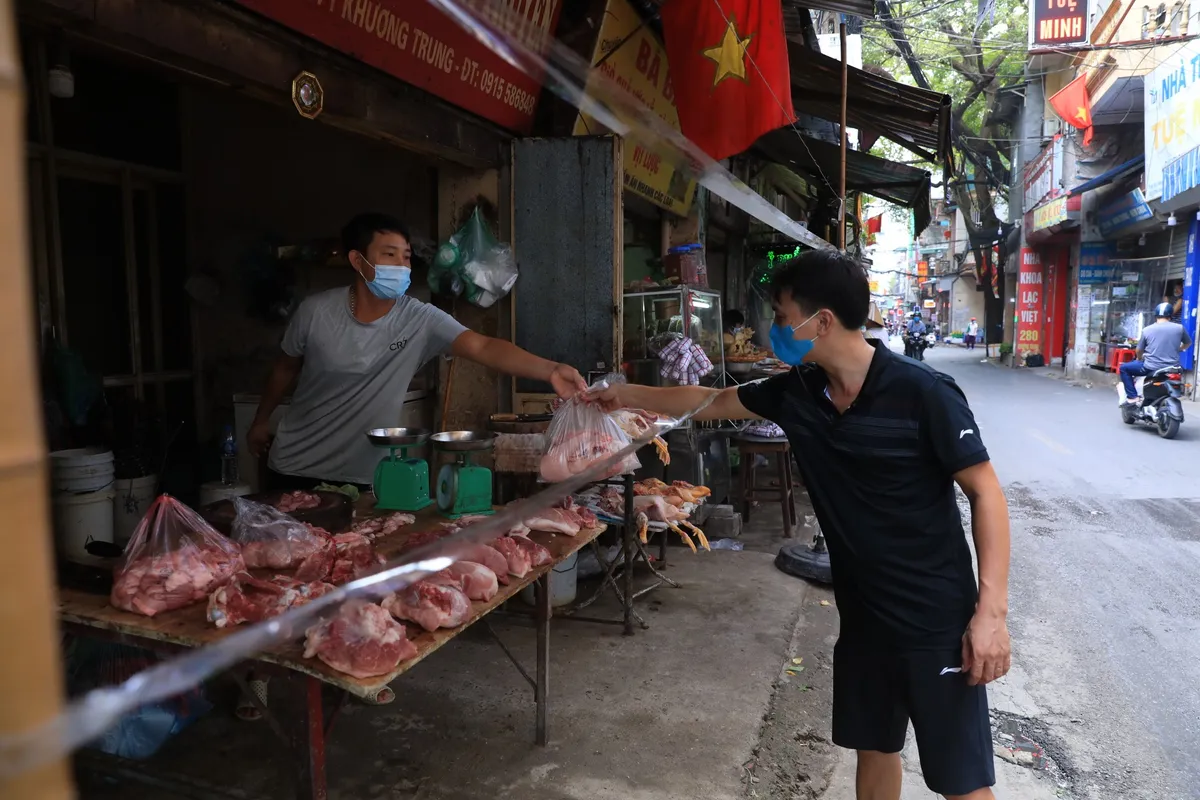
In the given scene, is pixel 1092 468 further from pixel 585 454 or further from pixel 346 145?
pixel 346 145

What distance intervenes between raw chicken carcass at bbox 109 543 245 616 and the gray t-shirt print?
1.39 meters

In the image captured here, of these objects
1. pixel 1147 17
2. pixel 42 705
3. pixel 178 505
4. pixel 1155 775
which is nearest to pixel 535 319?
pixel 178 505

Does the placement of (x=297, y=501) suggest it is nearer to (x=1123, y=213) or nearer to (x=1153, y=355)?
(x=1153, y=355)

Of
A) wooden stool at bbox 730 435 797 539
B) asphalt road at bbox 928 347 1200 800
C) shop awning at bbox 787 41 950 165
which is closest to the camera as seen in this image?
asphalt road at bbox 928 347 1200 800

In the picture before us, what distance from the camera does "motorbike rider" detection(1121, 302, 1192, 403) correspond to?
11.4 metres

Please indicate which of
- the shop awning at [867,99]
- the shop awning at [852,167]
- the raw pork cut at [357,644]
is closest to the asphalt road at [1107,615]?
the raw pork cut at [357,644]

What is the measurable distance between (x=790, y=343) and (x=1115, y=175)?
62.7 feet

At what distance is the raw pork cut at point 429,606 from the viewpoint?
234cm

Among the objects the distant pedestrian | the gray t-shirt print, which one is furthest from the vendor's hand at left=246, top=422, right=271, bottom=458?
the distant pedestrian

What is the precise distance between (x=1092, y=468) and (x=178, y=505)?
9661 millimetres

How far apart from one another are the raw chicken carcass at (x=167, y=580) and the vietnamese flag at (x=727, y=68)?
461 cm

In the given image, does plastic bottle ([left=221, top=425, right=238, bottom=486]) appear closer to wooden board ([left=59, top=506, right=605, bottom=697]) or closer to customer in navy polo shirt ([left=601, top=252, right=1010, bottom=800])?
wooden board ([left=59, top=506, right=605, bottom=697])

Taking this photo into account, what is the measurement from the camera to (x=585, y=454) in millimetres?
3672

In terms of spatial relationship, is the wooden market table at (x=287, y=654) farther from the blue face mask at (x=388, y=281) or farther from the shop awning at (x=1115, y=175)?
the shop awning at (x=1115, y=175)
